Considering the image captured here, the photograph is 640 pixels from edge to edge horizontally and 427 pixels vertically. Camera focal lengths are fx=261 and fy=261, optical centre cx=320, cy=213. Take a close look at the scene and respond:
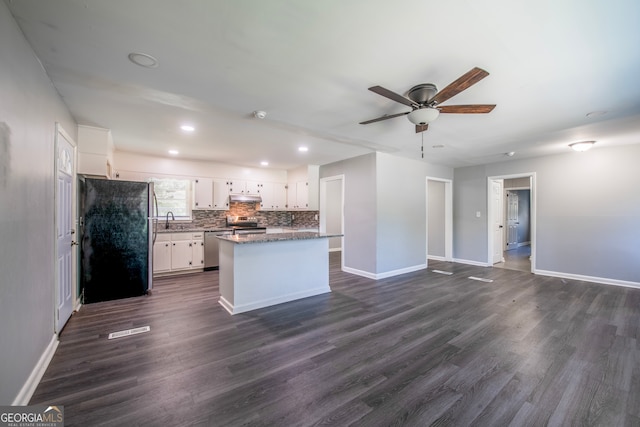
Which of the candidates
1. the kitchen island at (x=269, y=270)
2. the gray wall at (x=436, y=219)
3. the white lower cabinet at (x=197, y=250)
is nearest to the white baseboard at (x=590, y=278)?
the gray wall at (x=436, y=219)

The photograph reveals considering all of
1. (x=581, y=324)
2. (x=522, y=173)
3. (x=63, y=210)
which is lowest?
(x=581, y=324)

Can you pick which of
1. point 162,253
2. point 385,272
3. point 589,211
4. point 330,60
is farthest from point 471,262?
point 162,253

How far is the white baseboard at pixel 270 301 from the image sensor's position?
3344mm

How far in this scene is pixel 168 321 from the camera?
3078 mm

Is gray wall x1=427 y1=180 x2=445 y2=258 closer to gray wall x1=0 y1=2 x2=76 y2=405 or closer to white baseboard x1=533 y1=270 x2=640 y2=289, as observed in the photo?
white baseboard x1=533 y1=270 x2=640 y2=289

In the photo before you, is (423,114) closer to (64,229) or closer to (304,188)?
(64,229)

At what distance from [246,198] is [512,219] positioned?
342 inches

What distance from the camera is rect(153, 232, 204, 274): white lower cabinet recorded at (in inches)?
202

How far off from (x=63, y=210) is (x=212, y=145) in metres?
2.29

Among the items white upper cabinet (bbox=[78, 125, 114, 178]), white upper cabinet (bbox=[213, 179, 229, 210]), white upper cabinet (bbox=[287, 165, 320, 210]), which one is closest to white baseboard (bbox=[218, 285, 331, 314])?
white upper cabinet (bbox=[78, 125, 114, 178])

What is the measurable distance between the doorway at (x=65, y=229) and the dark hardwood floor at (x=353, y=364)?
0.92ft

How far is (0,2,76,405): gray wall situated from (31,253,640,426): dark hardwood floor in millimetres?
381

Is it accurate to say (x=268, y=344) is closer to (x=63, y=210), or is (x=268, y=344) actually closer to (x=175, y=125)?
(x=63, y=210)

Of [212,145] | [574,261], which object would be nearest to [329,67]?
[212,145]
